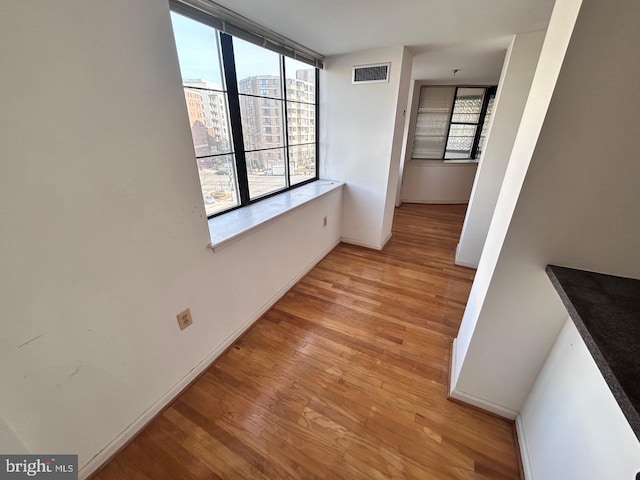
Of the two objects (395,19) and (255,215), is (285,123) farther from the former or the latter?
(395,19)

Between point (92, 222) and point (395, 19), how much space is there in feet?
7.05

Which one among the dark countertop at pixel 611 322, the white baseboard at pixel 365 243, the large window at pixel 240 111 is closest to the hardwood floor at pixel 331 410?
the dark countertop at pixel 611 322

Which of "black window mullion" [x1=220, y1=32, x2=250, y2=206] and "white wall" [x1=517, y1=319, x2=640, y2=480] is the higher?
"black window mullion" [x1=220, y1=32, x2=250, y2=206]

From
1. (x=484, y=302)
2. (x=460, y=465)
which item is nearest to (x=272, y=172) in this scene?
(x=484, y=302)

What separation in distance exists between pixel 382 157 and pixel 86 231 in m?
2.52

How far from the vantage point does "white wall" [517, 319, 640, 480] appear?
70 centimetres

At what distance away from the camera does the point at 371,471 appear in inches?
44.6

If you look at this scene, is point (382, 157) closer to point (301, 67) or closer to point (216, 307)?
point (301, 67)

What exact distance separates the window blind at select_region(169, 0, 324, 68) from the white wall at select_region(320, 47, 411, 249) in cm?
55

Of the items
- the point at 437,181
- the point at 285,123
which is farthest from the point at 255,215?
the point at 437,181

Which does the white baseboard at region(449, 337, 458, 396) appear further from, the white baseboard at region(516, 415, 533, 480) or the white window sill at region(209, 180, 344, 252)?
Answer: the white window sill at region(209, 180, 344, 252)

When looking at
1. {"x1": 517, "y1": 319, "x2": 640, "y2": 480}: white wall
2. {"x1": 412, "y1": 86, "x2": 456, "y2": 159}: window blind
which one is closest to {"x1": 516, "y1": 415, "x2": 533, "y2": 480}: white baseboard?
{"x1": 517, "y1": 319, "x2": 640, "y2": 480}: white wall

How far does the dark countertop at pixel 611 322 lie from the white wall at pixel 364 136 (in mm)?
2036

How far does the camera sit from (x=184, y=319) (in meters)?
1.40
